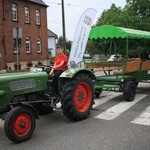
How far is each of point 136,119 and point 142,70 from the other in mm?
4093

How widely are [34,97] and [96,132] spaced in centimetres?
155

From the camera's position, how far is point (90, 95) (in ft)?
24.3

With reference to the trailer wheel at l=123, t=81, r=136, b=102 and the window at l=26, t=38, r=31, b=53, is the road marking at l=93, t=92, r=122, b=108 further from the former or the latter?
the window at l=26, t=38, r=31, b=53

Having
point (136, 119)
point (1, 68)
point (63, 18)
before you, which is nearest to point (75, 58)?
point (136, 119)

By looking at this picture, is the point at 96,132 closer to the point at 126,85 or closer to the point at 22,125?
the point at 22,125

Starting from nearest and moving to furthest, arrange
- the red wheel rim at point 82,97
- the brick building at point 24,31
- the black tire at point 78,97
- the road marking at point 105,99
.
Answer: the black tire at point 78,97 → the red wheel rim at point 82,97 → the road marking at point 105,99 → the brick building at point 24,31

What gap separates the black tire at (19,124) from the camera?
520 centimetres

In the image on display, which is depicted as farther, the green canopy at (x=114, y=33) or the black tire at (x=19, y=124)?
the green canopy at (x=114, y=33)

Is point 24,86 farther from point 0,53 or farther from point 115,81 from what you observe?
point 0,53

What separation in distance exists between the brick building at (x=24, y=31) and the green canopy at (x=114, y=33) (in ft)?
57.1

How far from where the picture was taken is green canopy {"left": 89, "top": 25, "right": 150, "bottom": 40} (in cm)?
937

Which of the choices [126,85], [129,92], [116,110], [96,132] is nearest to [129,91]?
[129,92]

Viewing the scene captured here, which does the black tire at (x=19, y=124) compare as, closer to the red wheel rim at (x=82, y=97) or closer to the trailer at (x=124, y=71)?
the red wheel rim at (x=82, y=97)

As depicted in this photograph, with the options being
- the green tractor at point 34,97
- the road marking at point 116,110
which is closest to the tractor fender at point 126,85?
the road marking at point 116,110
